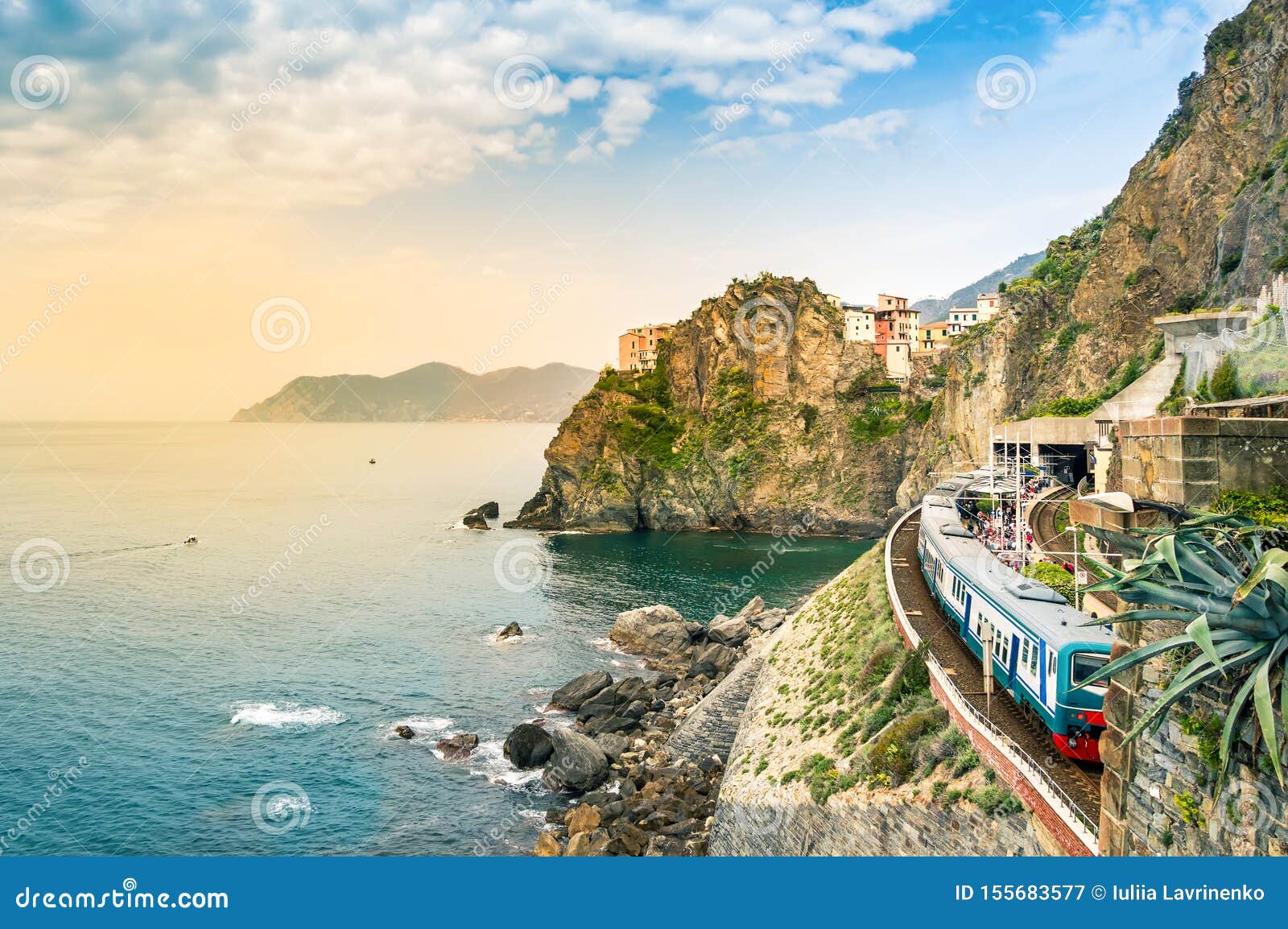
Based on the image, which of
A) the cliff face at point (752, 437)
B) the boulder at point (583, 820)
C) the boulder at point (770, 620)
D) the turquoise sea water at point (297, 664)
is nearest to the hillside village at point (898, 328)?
the cliff face at point (752, 437)

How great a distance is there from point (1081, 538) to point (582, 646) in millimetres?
30132

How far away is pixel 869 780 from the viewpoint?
16312 mm

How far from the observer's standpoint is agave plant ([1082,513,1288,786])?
6562 millimetres

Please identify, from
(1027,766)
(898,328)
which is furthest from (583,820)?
(898,328)

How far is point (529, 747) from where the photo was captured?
31578 millimetres

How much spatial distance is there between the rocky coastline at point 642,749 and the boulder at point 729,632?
56 mm

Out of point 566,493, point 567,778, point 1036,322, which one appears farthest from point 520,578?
point 1036,322

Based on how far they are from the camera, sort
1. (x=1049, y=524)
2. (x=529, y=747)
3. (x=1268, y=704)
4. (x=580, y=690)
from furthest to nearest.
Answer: (x=580, y=690), (x=529, y=747), (x=1049, y=524), (x=1268, y=704)

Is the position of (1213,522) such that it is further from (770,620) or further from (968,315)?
(968,315)

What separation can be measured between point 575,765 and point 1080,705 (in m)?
20.6

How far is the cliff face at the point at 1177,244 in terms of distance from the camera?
40812 millimetres

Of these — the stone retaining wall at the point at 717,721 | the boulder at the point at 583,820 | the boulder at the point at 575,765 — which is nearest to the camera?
the boulder at the point at 583,820

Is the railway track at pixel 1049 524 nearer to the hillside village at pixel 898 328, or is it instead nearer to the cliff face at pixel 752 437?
the cliff face at pixel 752 437

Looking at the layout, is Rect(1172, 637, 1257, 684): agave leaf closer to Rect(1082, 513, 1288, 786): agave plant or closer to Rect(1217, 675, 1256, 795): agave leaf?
Rect(1082, 513, 1288, 786): agave plant
